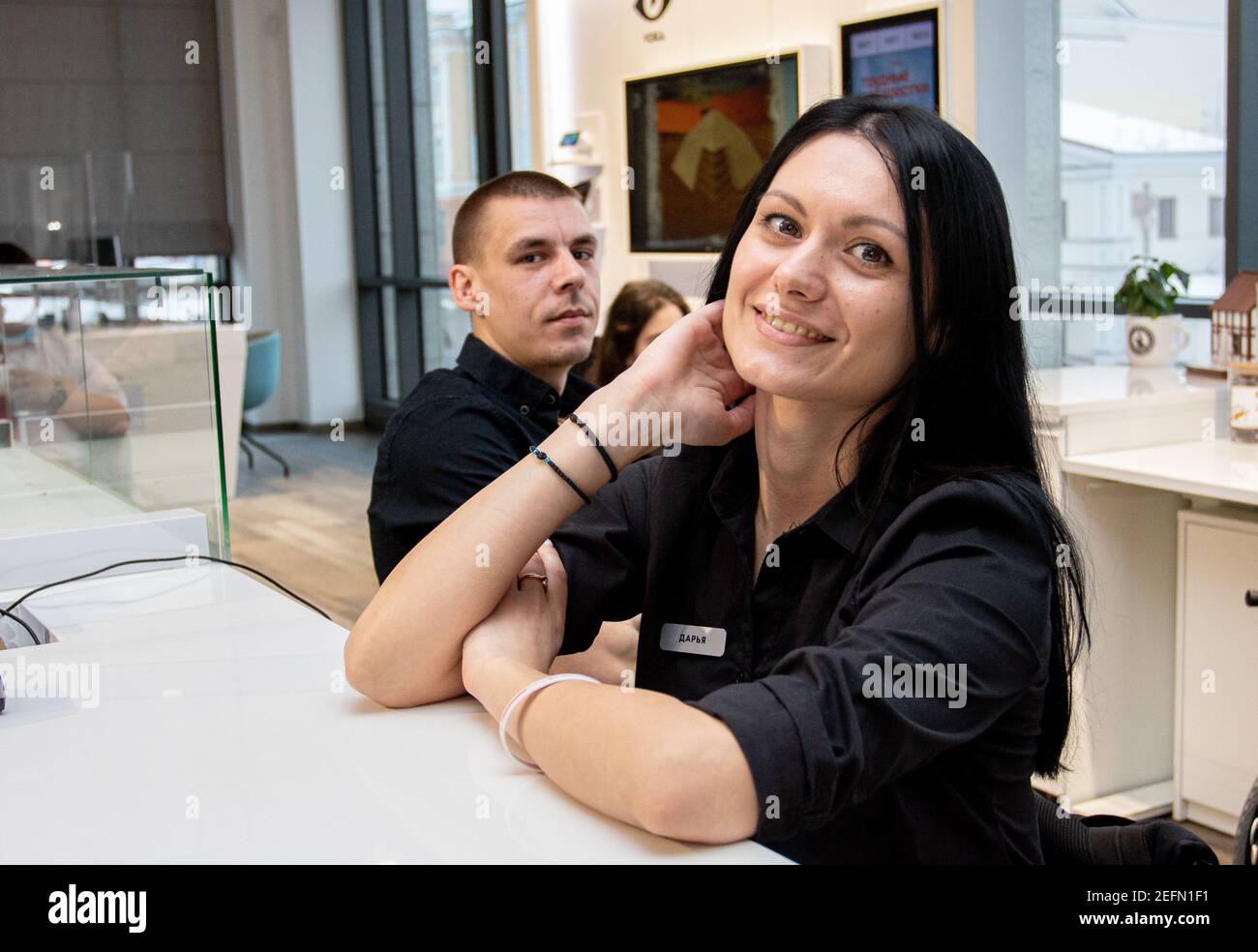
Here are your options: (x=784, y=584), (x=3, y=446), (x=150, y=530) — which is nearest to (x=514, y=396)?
Result: (x=150, y=530)

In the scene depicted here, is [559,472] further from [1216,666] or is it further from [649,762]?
[1216,666]

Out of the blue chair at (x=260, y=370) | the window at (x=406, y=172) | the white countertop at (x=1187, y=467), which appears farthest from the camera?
the window at (x=406, y=172)

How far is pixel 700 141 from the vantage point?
526 centimetres

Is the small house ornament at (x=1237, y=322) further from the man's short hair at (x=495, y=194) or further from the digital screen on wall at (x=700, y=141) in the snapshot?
the man's short hair at (x=495, y=194)

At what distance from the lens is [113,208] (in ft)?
29.3

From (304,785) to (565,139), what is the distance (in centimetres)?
510

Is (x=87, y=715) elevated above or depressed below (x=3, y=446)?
below

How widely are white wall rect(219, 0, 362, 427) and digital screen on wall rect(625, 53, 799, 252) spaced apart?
167 inches

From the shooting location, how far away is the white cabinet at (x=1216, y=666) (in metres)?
3.11

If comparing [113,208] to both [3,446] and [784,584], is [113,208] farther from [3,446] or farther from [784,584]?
[784,584]

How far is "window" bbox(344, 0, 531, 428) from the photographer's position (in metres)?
8.52

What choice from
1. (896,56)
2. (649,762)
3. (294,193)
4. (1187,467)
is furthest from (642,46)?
(649,762)

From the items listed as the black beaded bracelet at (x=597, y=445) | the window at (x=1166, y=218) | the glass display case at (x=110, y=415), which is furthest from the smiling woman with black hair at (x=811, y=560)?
the window at (x=1166, y=218)

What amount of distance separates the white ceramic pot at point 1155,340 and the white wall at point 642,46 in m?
0.76
